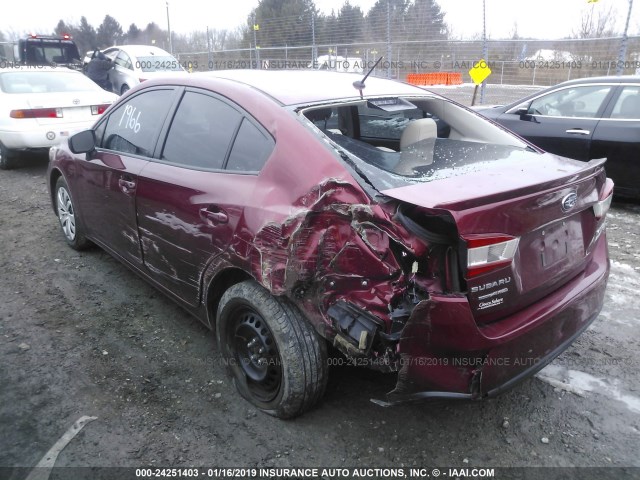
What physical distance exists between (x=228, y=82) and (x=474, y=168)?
144 centimetres

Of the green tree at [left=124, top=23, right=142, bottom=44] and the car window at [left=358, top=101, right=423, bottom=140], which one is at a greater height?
the green tree at [left=124, top=23, right=142, bottom=44]

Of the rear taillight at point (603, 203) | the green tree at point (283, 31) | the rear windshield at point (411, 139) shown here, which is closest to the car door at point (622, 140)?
the rear windshield at point (411, 139)

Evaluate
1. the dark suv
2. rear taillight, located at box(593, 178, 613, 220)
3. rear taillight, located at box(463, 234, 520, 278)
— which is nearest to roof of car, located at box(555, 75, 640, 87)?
rear taillight, located at box(593, 178, 613, 220)

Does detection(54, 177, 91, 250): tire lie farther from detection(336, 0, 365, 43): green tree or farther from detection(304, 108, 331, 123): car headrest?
detection(336, 0, 365, 43): green tree

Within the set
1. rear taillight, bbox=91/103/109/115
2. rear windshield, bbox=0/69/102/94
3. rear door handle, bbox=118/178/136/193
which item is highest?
rear windshield, bbox=0/69/102/94

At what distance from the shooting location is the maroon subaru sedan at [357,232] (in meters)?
1.92

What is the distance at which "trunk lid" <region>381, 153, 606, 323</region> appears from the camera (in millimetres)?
1877

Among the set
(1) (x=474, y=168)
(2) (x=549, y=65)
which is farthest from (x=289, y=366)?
(2) (x=549, y=65)

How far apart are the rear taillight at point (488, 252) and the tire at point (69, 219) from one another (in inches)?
139

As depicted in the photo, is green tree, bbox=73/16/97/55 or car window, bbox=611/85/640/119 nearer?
car window, bbox=611/85/640/119

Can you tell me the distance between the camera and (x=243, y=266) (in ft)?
7.90

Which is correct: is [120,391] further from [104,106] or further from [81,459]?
[104,106]

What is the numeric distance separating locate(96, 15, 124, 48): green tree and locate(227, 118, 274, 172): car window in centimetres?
5674

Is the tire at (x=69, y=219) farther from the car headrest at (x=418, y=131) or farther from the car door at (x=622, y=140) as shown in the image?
the car door at (x=622, y=140)
